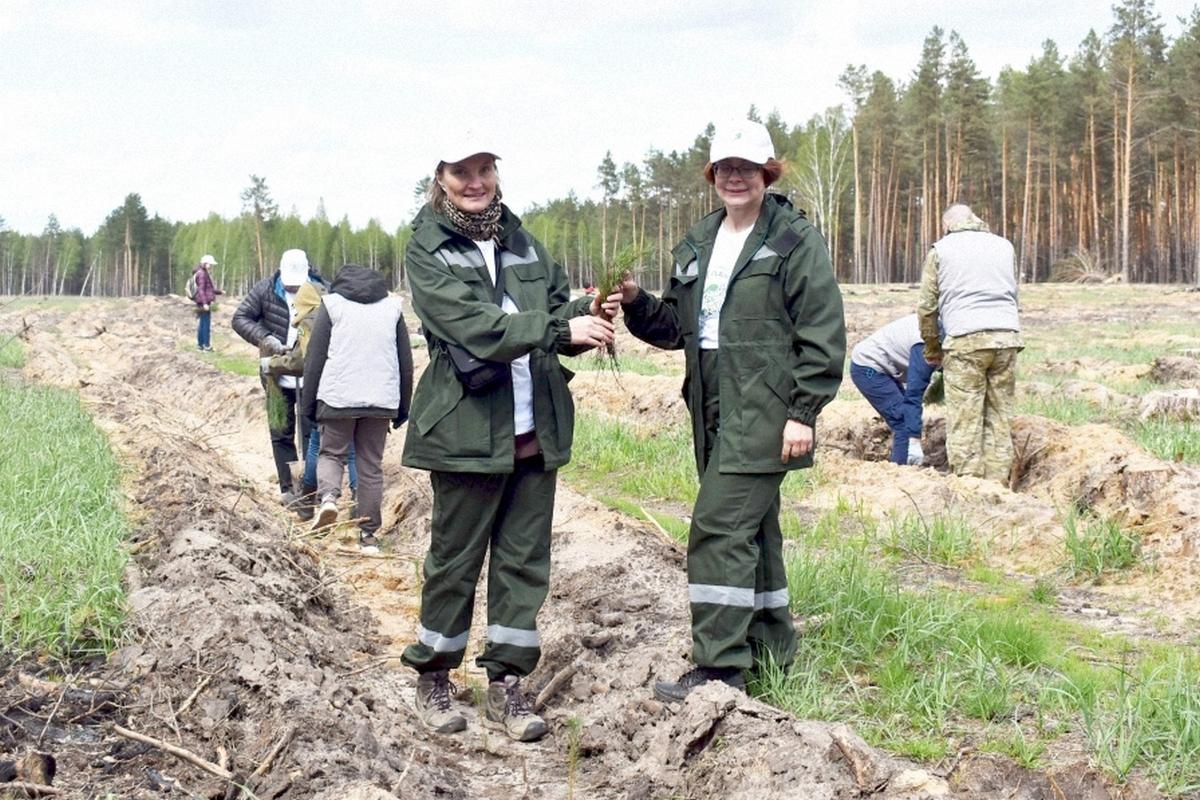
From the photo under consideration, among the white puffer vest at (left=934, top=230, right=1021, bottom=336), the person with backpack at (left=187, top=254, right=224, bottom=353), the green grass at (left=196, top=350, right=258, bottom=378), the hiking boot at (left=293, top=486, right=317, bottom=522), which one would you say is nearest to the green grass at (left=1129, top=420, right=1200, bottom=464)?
the white puffer vest at (left=934, top=230, right=1021, bottom=336)

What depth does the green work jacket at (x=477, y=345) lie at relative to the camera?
3.98 metres

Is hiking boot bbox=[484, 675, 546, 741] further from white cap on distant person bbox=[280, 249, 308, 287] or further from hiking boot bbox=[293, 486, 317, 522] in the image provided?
white cap on distant person bbox=[280, 249, 308, 287]

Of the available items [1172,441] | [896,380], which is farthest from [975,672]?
[896,380]

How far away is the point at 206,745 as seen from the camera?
3607mm

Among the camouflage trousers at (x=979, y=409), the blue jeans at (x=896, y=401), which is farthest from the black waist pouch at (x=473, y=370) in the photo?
the blue jeans at (x=896, y=401)

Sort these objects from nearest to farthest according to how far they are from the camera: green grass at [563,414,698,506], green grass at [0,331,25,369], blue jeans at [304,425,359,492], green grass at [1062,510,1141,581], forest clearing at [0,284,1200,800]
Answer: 1. forest clearing at [0,284,1200,800]
2. green grass at [1062,510,1141,581]
3. blue jeans at [304,425,359,492]
4. green grass at [563,414,698,506]
5. green grass at [0,331,25,369]

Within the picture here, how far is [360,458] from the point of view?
7512 mm

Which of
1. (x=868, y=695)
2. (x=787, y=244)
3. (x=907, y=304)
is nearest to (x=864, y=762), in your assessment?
(x=868, y=695)

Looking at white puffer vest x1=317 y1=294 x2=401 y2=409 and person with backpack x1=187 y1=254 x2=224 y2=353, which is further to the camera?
person with backpack x1=187 y1=254 x2=224 y2=353

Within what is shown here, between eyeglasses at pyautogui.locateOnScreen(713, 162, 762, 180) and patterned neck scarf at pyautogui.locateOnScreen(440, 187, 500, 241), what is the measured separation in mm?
804

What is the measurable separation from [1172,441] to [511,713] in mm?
5832

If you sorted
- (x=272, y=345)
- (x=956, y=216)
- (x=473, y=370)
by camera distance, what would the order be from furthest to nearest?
1. (x=272, y=345)
2. (x=956, y=216)
3. (x=473, y=370)

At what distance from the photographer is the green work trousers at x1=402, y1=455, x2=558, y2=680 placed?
14.0ft

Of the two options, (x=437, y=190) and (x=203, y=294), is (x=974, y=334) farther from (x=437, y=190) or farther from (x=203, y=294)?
(x=203, y=294)
